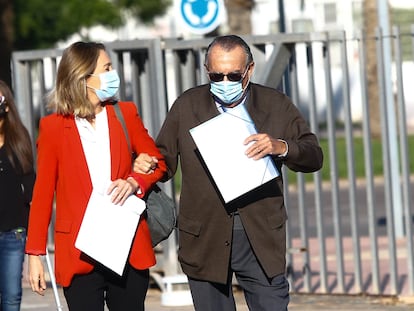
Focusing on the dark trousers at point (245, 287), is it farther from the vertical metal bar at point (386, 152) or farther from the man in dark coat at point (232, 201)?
the vertical metal bar at point (386, 152)

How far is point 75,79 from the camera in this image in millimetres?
5891

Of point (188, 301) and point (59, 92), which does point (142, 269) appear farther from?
point (188, 301)

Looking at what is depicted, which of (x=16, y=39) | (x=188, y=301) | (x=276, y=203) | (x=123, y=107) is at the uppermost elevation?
(x=16, y=39)

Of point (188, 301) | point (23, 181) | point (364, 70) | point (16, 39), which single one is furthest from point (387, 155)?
point (16, 39)

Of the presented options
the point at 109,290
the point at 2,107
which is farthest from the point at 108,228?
the point at 2,107

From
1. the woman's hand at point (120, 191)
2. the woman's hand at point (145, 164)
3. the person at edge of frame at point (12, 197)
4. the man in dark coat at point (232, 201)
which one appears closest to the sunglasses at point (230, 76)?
the man in dark coat at point (232, 201)

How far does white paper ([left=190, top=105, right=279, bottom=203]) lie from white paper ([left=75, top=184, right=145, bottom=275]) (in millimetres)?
371

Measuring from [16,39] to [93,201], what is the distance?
48.3 metres

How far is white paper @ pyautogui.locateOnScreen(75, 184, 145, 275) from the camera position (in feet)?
19.1

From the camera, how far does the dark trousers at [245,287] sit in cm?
593

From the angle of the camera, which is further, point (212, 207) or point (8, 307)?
point (8, 307)

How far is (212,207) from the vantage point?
232 inches

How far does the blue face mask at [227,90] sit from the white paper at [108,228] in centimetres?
57

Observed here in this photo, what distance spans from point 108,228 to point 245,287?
65cm
